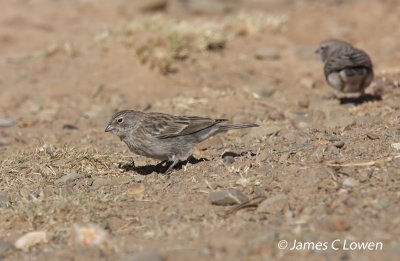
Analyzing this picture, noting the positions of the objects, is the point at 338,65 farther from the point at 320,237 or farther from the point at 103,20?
the point at 103,20

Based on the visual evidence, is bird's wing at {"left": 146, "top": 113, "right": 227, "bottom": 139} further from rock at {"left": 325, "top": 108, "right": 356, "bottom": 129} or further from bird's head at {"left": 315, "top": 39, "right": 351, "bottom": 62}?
bird's head at {"left": 315, "top": 39, "right": 351, "bottom": 62}

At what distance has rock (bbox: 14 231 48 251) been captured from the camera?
613 centimetres

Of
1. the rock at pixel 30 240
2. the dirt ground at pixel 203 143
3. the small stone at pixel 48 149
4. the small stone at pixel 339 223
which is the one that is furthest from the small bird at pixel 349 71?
the rock at pixel 30 240

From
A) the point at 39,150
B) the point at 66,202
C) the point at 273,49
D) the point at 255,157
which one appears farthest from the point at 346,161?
the point at 273,49

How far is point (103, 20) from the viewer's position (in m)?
17.6

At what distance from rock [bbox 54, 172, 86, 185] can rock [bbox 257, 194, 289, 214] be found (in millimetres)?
2326

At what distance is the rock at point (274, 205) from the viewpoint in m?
6.22

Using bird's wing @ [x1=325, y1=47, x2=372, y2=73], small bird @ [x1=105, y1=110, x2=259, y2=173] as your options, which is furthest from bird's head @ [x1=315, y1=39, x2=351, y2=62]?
small bird @ [x1=105, y1=110, x2=259, y2=173]

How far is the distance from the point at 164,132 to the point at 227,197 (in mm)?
1821

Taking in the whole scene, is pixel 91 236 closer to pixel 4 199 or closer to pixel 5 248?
pixel 5 248

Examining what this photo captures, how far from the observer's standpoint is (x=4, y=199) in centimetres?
725

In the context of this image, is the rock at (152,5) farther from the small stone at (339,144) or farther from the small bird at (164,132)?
the small stone at (339,144)

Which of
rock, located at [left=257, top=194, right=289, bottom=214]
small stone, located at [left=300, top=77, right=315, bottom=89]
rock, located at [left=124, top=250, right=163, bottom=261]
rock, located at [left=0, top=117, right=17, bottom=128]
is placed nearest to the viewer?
rock, located at [left=124, top=250, right=163, bottom=261]

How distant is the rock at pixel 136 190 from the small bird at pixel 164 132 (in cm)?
76
